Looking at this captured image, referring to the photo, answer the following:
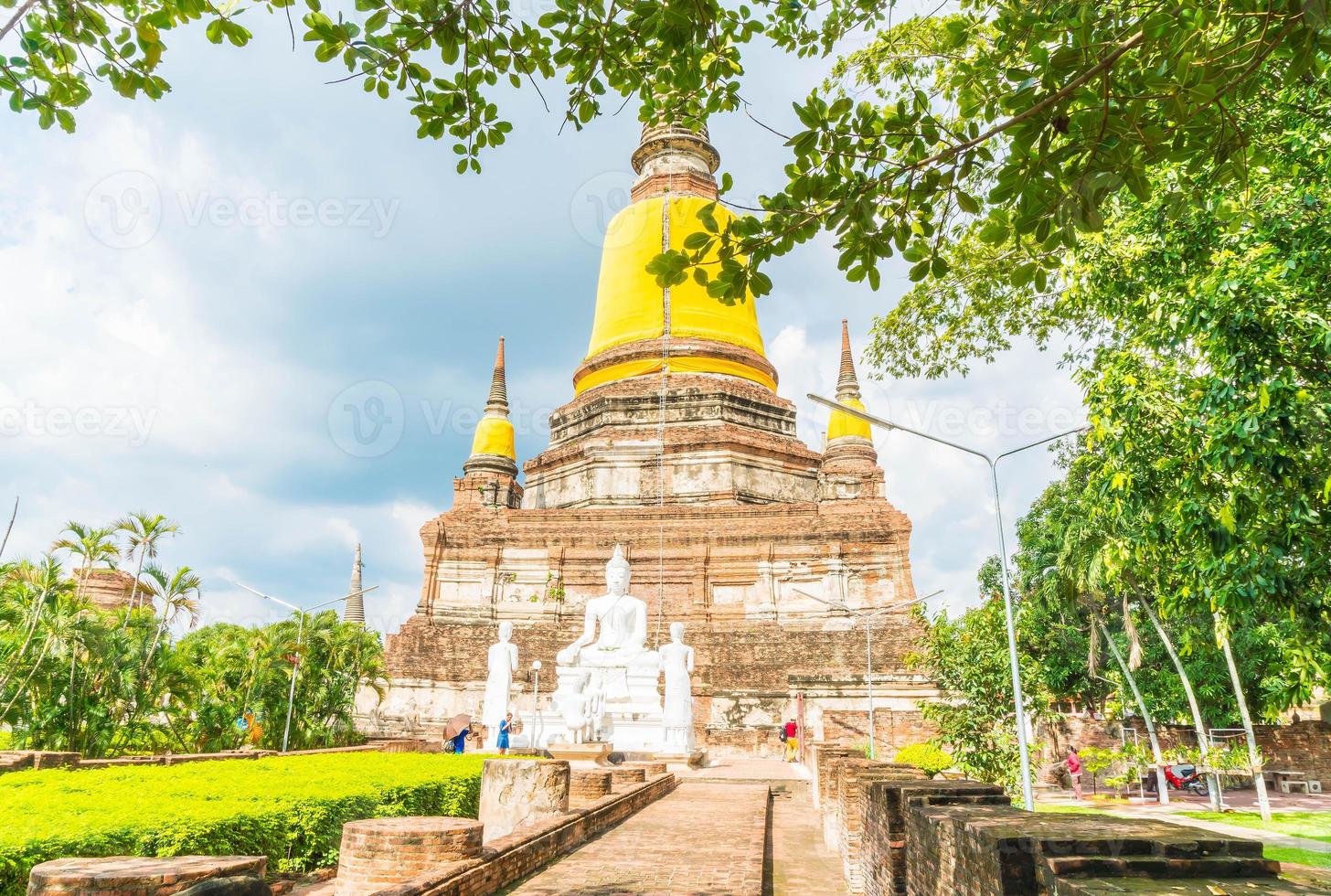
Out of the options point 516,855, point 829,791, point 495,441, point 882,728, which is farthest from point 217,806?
point 495,441

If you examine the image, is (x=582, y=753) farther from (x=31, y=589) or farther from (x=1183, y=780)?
(x=1183, y=780)

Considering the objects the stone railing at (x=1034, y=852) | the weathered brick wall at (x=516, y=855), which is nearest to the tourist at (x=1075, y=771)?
the weathered brick wall at (x=516, y=855)

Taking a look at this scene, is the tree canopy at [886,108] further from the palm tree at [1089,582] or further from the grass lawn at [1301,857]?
the palm tree at [1089,582]

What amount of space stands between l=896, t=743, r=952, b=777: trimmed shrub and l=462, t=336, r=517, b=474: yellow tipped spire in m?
21.5

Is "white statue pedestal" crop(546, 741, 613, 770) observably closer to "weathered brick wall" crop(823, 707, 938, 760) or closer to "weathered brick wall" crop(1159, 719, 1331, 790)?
"weathered brick wall" crop(823, 707, 938, 760)

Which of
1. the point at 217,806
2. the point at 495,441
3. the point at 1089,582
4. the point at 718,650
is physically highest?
the point at 495,441

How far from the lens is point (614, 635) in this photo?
21.9m

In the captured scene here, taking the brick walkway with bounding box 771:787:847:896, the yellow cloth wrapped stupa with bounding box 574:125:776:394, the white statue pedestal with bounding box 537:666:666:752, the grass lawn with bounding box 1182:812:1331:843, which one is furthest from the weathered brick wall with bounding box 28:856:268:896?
the yellow cloth wrapped stupa with bounding box 574:125:776:394

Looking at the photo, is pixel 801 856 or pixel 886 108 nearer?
pixel 886 108

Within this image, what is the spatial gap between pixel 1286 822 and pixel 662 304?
26.6m

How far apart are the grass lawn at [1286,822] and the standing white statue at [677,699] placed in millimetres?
10271

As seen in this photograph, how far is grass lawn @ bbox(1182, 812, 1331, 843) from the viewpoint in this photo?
14.6m

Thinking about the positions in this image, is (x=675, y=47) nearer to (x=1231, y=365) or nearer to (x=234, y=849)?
(x=1231, y=365)

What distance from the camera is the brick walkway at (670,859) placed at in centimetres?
627
